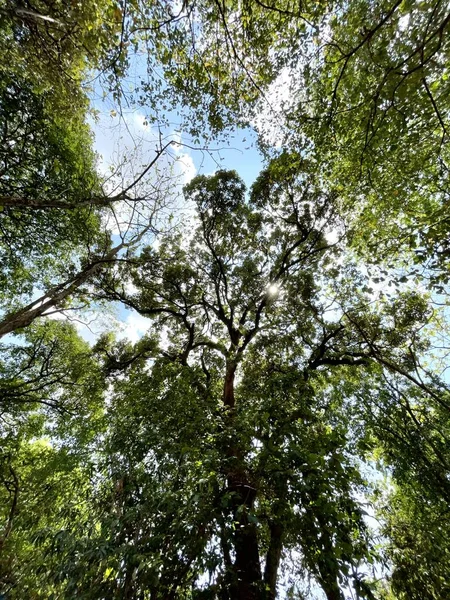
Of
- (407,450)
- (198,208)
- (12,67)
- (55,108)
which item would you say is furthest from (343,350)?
(12,67)

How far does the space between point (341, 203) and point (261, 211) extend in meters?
2.51

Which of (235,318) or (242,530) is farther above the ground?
(235,318)

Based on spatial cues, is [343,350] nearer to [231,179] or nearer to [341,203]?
[341,203]

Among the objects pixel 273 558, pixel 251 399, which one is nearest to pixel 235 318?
pixel 251 399

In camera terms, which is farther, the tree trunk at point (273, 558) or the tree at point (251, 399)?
the tree trunk at point (273, 558)

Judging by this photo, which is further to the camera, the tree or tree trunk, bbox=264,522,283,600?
tree trunk, bbox=264,522,283,600

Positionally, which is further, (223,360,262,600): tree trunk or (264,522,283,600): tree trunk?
(264,522,283,600): tree trunk

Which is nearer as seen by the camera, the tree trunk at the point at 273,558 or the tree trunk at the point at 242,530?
the tree trunk at the point at 242,530

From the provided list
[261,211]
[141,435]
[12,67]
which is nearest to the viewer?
[141,435]

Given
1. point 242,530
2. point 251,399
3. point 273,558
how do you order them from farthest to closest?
point 251,399 < point 273,558 < point 242,530

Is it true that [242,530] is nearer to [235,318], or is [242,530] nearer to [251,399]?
[251,399]

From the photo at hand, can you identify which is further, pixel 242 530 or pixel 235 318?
pixel 235 318

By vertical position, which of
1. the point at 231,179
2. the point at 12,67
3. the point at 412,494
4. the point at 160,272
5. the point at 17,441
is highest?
the point at 231,179

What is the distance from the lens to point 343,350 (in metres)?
7.21
